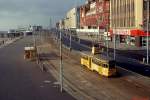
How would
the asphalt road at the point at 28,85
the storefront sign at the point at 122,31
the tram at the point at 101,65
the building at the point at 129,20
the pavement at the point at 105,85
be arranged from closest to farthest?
the pavement at the point at 105,85 < the asphalt road at the point at 28,85 < the tram at the point at 101,65 < the building at the point at 129,20 < the storefront sign at the point at 122,31

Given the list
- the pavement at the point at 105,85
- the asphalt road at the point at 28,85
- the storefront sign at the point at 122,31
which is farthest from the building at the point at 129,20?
the pavement at the point at 105,85

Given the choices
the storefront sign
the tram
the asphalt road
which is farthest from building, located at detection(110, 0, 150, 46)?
the asphalt road

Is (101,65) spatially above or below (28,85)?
above

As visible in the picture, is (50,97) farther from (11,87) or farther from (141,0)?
(141,0)

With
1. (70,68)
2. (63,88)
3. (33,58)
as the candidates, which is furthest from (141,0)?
(63,88)

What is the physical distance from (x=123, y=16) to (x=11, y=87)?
93.0 meters

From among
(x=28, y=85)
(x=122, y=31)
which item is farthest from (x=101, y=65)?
(x=122, y=31)

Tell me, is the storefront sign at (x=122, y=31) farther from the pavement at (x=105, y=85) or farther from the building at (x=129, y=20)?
the pavement at (x=105, y=85)

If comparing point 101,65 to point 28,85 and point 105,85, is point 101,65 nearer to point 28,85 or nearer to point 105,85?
point 105,85

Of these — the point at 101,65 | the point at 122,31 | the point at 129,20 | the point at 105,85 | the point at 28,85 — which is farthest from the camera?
the point at 122,31

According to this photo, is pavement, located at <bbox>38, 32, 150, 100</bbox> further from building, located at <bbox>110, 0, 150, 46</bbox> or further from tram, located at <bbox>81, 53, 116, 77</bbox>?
building, located at <bbox>110, 0, 150, 46</bbox>

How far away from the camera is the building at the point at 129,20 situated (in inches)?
5187

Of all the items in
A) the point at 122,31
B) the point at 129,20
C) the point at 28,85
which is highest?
the point at 129,20

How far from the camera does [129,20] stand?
141 m
